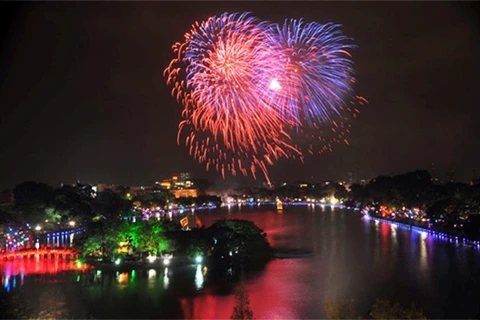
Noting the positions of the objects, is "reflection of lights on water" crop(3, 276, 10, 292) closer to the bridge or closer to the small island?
the small island

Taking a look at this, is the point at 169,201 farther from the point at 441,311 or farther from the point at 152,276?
the point at 441,311

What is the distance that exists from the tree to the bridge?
8980 mm

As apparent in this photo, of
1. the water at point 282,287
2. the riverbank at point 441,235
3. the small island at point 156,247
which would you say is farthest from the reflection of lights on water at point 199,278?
the riverbank at point 441,235

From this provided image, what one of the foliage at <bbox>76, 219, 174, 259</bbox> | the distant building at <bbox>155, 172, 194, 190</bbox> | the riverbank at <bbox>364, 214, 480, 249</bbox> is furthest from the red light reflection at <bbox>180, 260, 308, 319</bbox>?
the distant building at <bbox>155, 172, 194, 190</bbox>

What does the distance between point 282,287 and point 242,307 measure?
2539mm

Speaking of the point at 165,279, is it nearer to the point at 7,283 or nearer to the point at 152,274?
the point at 152,274

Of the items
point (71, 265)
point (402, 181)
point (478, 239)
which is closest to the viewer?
point (71, 265)

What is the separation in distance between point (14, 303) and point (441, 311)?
11330 millimetres

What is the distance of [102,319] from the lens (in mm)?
12703

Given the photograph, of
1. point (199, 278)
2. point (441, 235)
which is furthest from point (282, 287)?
point (441, 235)

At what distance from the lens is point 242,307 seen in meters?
13.8

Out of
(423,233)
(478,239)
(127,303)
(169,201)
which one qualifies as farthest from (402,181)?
(127,303)

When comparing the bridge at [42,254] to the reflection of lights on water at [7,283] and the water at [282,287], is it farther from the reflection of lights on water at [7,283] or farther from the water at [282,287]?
the reflection of lights on water at [7,283]

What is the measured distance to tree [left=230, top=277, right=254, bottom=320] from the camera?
12.7 meters
